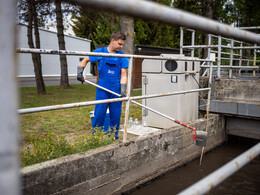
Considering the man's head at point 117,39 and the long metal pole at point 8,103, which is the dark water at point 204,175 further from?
the long metal pole at point 8,103

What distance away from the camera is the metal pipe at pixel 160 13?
486 mm

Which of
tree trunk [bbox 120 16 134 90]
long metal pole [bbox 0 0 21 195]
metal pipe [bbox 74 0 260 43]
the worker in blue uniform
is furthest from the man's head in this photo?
tree trunk [bbox 120 16 134 90]

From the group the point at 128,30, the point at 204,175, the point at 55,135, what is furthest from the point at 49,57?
the point at 204,175

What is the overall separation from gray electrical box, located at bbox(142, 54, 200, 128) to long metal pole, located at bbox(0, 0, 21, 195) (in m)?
4.16

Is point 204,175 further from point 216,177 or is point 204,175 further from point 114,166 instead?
point 216,177

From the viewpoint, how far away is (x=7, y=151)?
0.39m

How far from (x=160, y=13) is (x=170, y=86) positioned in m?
4.08

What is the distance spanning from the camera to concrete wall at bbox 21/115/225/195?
2379 mm

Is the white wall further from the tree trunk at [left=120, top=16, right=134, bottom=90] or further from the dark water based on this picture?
the dark water

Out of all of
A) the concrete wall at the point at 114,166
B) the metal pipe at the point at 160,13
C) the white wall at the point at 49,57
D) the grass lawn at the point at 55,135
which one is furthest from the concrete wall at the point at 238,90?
the white wall at the point at 49,57

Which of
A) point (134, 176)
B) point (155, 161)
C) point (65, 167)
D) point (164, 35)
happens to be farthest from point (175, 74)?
point (164, 35)

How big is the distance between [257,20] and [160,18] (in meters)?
24.5

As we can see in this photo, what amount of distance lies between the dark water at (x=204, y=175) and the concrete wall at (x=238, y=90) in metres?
1.19

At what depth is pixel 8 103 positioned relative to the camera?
39 centimetres
